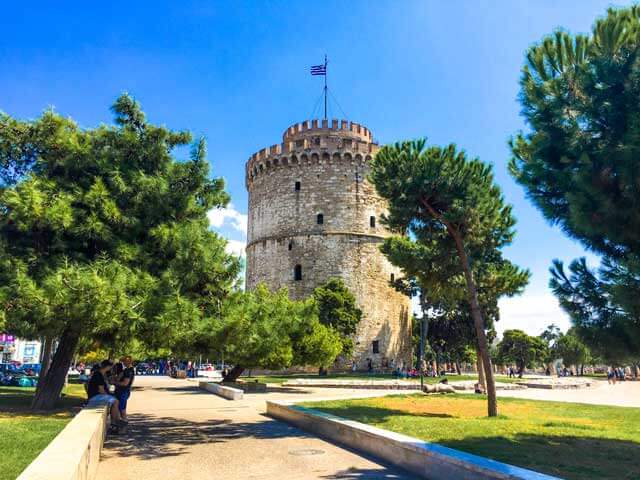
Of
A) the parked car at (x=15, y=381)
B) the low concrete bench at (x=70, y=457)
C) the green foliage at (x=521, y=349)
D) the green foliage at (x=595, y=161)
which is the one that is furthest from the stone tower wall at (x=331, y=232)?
the green foliage at (x=521, y=349)

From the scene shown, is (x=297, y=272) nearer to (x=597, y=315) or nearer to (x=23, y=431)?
(x=23, y=431)

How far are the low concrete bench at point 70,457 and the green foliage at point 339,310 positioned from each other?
26163 mm

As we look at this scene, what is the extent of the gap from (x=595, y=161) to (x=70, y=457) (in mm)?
7267

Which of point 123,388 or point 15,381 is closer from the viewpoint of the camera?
point 123,388

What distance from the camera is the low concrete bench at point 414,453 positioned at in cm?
520

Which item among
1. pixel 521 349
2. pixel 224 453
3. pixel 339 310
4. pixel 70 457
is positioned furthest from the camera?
pixel 521 349

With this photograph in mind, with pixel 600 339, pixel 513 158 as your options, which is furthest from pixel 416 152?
pixel 600 339

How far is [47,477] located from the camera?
3.93 m

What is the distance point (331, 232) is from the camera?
37.1 meters

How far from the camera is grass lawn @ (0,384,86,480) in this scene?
5.97m

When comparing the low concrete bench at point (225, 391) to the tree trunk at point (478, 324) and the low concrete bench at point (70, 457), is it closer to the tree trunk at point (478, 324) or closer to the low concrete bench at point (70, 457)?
the tree trunk at point (478, 324)

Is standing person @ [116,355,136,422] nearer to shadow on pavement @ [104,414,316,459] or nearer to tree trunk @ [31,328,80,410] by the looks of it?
shadow on pavement @ [104,414,316,459]

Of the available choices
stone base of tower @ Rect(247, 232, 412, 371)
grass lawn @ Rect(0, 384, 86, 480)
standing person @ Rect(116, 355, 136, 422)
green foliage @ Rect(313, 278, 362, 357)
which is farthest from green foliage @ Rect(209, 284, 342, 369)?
stone base of tower @ Rect(247, 232, 412, 371)

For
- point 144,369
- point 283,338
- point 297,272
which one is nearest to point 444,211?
point 283,338
